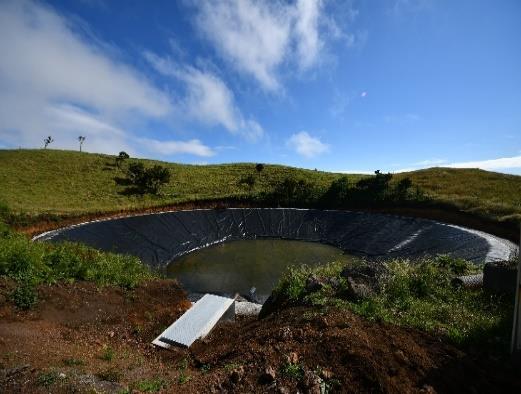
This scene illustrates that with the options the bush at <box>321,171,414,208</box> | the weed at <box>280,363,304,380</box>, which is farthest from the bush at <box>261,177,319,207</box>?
the weed at <box>280,363,304,380</box>

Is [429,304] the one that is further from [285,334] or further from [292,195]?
[292,195]

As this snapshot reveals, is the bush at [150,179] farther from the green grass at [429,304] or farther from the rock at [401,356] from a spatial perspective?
the rock at [401,356]

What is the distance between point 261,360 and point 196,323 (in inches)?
181

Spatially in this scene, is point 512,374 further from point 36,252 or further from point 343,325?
point 36,252

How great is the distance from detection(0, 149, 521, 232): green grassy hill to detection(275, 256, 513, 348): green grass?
17.2 meters

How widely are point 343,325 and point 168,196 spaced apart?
40134 millimetres

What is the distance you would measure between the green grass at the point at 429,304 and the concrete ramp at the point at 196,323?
6.05ft

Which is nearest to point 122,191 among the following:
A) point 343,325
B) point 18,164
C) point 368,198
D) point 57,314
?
point 18,164

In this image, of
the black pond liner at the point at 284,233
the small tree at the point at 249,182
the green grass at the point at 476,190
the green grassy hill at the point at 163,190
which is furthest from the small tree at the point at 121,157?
the green grass at the point at 476,190

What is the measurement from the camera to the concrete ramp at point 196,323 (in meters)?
8.70

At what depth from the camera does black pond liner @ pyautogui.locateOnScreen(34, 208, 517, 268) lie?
22031 millimetres

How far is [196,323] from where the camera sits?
956 centimetres

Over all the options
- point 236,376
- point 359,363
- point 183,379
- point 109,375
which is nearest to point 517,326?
point 359,363

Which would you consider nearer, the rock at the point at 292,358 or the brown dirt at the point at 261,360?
the brown dirt at the point at 261,360
